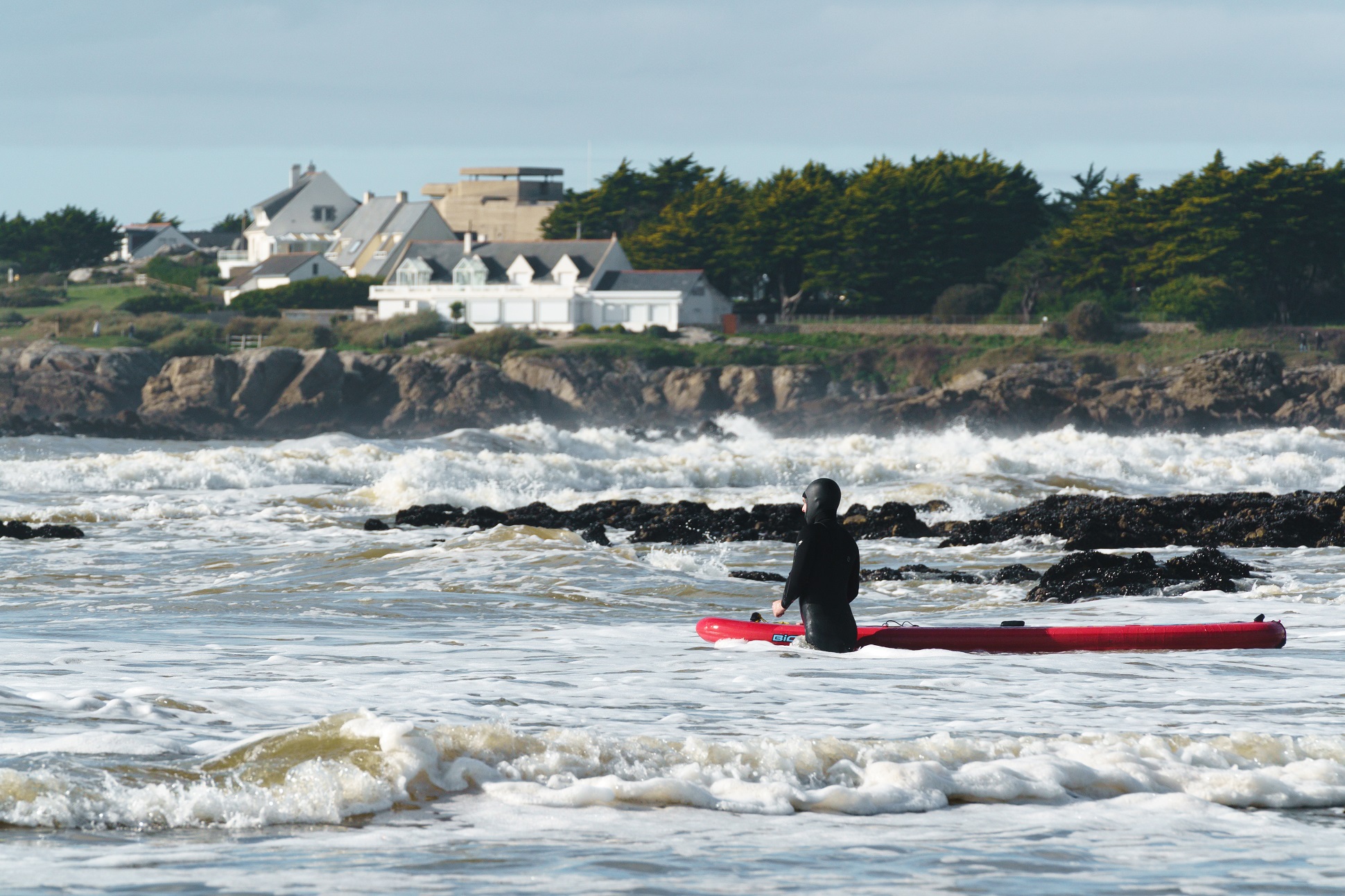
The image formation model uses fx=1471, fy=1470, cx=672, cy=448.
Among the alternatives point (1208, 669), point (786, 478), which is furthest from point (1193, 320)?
point (1208, 669)

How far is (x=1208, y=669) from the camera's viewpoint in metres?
9.23

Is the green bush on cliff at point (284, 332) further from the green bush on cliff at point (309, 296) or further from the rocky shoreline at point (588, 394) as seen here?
the rocky shoreline at point (588, 394)

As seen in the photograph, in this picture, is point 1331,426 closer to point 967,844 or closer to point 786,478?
point 786,478

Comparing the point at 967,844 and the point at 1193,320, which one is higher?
the point at 1193,320

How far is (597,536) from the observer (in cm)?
1938

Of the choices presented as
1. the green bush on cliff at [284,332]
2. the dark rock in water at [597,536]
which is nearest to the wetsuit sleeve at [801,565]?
the dark rock in water at [597,536]

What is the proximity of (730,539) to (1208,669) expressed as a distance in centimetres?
1155

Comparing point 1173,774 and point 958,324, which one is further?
point 958,324

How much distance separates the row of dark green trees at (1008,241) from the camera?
72.8 m

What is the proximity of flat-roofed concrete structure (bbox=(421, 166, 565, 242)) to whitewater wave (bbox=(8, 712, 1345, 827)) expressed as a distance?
9783 centimetres

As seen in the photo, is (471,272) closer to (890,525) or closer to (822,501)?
(890,525)

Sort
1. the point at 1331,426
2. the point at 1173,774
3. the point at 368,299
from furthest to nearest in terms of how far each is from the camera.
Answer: the point at 368,299, the point at 1331,426, the point at 1173,774

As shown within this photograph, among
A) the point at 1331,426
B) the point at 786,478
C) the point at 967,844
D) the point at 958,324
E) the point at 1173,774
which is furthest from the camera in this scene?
the point at 958,324

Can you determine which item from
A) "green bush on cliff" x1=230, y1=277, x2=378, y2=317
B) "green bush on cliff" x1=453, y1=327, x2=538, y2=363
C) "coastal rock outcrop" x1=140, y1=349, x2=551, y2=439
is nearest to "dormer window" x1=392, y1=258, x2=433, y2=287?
"green bush on cliff" x1=230, y1=277, x2=378, y2=317
